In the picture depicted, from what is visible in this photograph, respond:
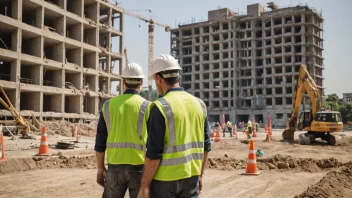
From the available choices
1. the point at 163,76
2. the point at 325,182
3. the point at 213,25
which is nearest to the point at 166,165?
the point at 163,76

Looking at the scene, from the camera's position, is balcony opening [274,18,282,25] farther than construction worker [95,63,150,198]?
Yes

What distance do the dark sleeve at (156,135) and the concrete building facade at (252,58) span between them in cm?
6433

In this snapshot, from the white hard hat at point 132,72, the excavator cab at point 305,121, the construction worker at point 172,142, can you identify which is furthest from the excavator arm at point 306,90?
the construction worker at point 172,142

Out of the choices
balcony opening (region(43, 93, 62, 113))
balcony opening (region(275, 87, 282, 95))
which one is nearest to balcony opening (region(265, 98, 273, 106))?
balcony opening (region(275, 87, 282, 95))

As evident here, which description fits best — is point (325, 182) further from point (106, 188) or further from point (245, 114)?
point (245, 114)

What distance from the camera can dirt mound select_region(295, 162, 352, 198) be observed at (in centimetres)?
552

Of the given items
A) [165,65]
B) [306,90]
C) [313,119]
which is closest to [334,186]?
[165,65]

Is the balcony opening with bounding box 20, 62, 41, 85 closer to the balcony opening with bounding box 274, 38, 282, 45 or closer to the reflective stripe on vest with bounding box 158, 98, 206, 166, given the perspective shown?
the reflective stripe on vest with bounding box 158, 98, 206, 166

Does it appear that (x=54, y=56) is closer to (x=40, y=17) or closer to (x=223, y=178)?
(x=40, y=17)

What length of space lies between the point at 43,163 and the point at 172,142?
8.47 metres

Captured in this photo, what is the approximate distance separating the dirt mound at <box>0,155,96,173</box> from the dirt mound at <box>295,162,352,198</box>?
6.41m

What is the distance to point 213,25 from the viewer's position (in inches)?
3029

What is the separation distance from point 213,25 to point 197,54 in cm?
758

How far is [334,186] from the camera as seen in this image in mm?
6320
